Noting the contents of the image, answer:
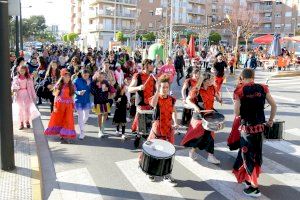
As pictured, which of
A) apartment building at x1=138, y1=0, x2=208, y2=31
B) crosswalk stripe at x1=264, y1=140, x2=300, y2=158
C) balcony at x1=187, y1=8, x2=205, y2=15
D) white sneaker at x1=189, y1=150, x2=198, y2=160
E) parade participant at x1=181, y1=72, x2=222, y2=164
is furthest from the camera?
balcony at x1=187, y1=8, x2=205, y2=15

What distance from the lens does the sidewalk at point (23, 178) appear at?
567 cm

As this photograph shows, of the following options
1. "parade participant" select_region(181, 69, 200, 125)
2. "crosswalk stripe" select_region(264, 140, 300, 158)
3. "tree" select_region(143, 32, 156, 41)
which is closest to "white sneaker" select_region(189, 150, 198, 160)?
"parade participant" select_region(181, 69, 200, 125)

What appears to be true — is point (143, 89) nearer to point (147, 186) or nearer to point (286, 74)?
point (147, 186)

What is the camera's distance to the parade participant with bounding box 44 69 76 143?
8.98 m

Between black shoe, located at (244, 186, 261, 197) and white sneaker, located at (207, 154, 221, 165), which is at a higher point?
white sneaker, located at (207, 154, 221, 165)

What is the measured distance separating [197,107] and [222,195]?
1.76 meters

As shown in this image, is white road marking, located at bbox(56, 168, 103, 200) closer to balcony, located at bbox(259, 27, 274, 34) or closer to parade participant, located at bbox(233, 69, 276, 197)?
parade participant, located at bbox(233, 69, 276, 197)

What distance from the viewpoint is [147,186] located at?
6.36m

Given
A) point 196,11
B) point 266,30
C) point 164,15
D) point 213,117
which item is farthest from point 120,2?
point 213,117

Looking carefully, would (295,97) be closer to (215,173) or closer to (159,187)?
(215,173)

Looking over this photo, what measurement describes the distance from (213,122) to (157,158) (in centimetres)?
142

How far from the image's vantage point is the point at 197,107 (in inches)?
283

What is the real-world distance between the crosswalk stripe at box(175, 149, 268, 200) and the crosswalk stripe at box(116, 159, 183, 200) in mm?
734

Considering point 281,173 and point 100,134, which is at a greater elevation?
point 100,134
